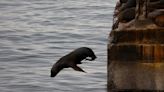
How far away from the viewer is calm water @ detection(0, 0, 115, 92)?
19.8m

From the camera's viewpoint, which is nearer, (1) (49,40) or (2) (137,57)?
(2) (137,57)

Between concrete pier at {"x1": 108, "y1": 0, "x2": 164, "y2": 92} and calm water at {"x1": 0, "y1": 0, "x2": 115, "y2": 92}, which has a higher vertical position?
concrete pier at {"x1": 108, "y1": 0, "x2": 164, "y2": 92}

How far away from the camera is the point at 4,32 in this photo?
1181 inches

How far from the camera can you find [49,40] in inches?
1104

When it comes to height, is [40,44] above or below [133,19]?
below

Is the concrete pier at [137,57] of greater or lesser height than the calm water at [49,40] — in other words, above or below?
above

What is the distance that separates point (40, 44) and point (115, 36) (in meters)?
12.7

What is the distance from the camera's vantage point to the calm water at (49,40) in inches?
780

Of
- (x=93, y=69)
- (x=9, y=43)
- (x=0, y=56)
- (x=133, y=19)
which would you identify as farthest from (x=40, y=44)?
(x=133, y=19)

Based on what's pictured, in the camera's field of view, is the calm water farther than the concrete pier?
Yes

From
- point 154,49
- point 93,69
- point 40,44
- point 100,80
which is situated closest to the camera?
point 154,49

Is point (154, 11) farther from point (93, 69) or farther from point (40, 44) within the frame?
point (40, 44)

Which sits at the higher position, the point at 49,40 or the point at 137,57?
the point at 137,57

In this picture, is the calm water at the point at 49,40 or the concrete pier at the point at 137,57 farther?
the calm water at the point at 49,40
